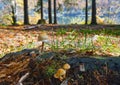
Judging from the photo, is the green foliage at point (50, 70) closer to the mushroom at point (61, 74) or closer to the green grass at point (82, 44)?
the mushroom at point (61, 74)

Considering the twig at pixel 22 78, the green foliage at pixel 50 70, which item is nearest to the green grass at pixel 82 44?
the green foliage at pixel 50 70

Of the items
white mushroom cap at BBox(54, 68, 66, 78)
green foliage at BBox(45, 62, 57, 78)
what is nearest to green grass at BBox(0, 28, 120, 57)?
green foliage at BBox(45, 62, 57, 78)

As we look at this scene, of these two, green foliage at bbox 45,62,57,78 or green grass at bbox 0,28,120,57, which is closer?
green foliage at bbox 45,62,57,78

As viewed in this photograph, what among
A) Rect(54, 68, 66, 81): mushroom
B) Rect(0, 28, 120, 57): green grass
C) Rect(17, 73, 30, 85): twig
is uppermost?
Rect(0, 28, 120, 57): green grass

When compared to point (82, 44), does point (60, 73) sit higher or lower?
lower

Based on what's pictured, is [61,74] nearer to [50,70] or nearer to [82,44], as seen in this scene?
[50,70]

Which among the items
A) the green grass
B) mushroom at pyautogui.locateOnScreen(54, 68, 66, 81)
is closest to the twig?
mushroom at pyautogui.locateOnScreen(54, 68, 66, 81)

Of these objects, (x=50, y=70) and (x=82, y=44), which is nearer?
(x=50, y=70)

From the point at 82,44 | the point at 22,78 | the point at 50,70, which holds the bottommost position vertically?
the point at 22,78

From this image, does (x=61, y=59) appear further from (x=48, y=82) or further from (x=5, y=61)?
(x=5, y=61)

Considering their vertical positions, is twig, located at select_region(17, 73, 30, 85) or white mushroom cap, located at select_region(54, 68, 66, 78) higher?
white mushroom cap, located at select_region(54, 68, 66, 78)

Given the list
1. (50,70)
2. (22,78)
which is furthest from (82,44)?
(22,78)

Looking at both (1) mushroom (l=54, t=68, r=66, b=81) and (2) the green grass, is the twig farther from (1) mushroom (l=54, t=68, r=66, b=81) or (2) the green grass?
(2) the green grass

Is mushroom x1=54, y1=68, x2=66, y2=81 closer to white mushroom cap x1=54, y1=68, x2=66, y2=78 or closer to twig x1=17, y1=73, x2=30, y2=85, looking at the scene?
white mushroom cap x1=54, y1=68, x2=66, y2=78
